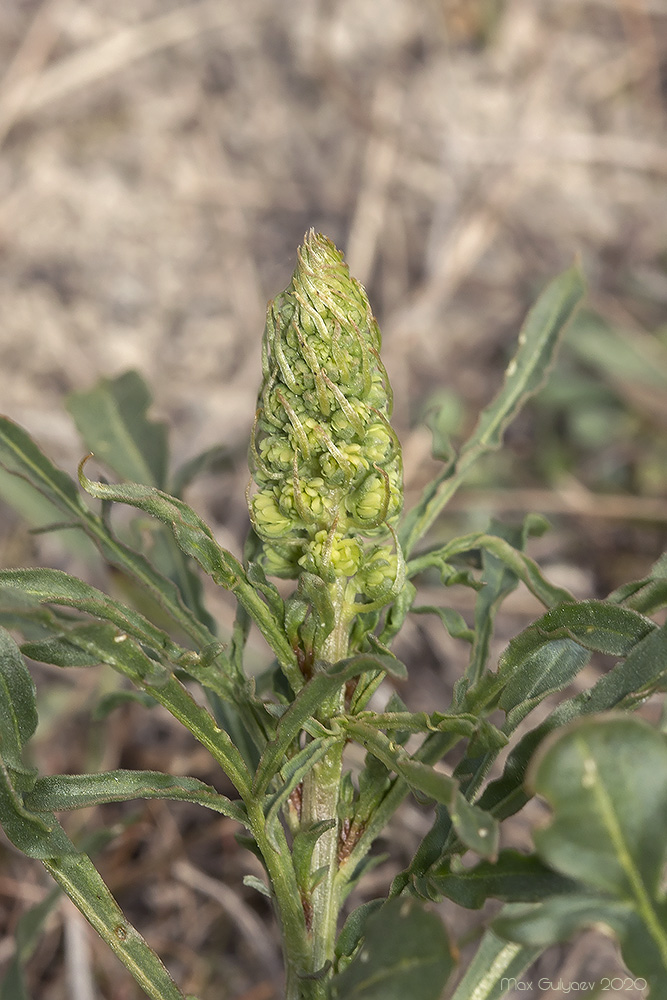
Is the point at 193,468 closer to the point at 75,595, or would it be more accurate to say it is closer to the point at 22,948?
the point at 75,595

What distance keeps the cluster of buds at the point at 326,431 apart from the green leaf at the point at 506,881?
0.38 meters

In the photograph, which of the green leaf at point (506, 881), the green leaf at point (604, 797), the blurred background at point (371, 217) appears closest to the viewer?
the green leaf at point (604, 797)

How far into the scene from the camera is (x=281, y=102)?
4.42 metres

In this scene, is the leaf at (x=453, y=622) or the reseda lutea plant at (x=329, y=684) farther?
the leaf at (x=453, y=622)

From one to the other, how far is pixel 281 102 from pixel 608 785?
13.7 feet

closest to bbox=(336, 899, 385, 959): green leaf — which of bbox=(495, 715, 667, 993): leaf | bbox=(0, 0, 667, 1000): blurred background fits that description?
bbox=(495, 715, 667, 993): leaf

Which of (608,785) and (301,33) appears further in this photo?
(301,33)

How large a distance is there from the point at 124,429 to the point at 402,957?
1238 millimetres

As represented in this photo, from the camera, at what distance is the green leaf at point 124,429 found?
1898 millimetres

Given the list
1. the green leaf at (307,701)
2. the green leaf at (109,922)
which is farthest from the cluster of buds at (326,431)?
the green leaf at (109,922)

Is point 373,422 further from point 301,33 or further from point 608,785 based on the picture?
point 301,33

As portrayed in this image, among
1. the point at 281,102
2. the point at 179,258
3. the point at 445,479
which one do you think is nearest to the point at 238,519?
the point at 179,258

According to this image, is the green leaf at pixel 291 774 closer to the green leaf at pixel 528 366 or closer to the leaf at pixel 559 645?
the leaf at pixel 559 645

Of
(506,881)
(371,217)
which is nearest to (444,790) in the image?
(506,881)
